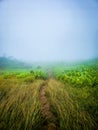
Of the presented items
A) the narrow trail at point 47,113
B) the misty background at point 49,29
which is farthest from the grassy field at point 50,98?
the misty background at point 49,29

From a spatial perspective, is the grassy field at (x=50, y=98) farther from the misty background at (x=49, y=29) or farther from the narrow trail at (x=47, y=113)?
the misty background at (x=49, y=29)

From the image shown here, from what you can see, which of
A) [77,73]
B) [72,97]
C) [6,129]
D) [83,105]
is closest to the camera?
[6,129]

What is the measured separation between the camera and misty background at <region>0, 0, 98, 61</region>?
2432 mm

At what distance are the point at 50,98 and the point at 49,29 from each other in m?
1.12

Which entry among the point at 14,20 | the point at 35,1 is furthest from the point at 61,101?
the point at 35,1

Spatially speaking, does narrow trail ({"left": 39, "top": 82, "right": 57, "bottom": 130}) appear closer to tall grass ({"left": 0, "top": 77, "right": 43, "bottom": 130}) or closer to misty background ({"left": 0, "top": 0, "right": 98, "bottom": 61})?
tall grass ({"left": 0, "top": 77, "right": 43, "bottom": 130})

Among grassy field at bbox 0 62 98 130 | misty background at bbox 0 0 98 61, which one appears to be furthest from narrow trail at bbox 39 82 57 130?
misty background at bbox 0 0 98 61

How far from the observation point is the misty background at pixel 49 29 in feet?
7.98

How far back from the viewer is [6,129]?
1.64 metres

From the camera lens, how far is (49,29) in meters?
2.50

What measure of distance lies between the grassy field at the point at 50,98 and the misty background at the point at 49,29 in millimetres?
250

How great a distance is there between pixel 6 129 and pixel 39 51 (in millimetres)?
1228

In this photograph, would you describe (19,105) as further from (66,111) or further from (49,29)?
(49,29)

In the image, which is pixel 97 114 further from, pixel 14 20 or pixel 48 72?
pixel 14 20
